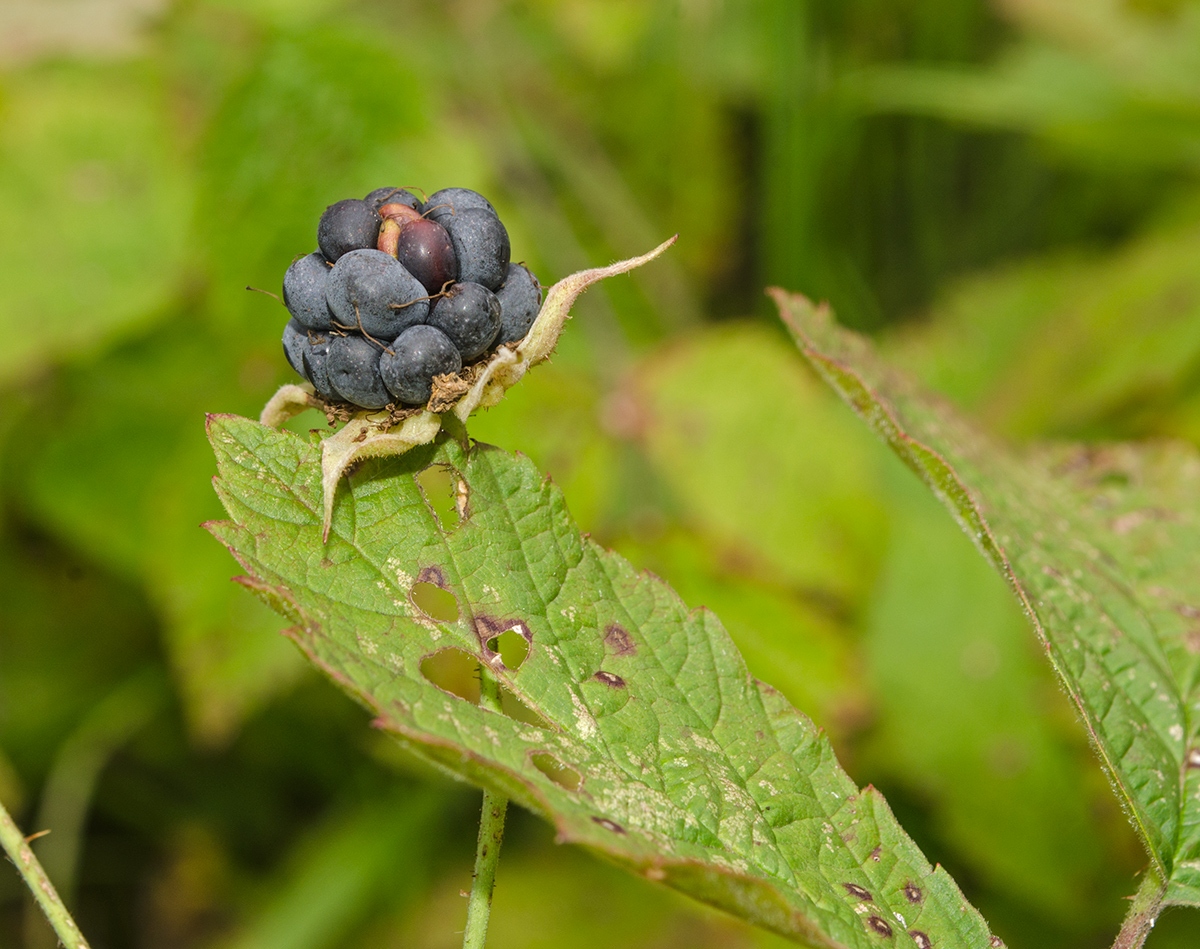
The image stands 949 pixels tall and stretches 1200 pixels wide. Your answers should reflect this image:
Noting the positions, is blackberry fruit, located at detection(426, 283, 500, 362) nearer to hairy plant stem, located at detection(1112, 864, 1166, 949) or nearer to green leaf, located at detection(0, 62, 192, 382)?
hairy plant stem, located at detection(1112, 864, 1166, 949)

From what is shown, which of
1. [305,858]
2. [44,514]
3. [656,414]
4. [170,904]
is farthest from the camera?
[170,904]

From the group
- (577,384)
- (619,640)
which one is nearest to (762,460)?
(577,384)

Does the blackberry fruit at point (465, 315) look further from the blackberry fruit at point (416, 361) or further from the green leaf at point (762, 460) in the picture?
the green leaf at point (762, 460)

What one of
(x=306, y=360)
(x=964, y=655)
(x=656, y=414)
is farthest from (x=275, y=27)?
(x=964, y=655)

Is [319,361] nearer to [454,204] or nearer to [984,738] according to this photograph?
[454,204]

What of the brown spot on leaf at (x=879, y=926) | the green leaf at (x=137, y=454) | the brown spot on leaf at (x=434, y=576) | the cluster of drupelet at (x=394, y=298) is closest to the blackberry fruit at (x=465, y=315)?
the cluster of drupelet at (x=394, y=298)

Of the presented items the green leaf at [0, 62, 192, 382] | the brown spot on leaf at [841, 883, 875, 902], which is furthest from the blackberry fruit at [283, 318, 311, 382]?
the green leaf at [0, 62, 192, 382]

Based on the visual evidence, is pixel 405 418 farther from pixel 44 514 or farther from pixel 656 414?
pixel 44 514
